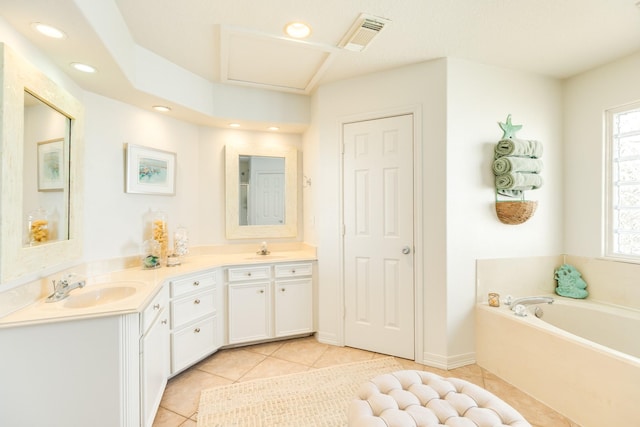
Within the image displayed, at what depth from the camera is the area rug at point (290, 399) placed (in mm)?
1816

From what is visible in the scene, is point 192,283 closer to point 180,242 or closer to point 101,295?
point 180,242

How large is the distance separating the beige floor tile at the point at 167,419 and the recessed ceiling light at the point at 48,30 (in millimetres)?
2284

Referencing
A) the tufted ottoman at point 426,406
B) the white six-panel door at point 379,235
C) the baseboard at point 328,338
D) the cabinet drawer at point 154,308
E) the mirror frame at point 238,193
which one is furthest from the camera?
the mirror frame at point 238,193

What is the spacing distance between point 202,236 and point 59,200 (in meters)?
1.39

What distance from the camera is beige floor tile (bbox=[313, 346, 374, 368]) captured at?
2512 millimetres

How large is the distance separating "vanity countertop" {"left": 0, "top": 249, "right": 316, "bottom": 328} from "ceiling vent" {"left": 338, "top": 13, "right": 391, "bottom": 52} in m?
1.90

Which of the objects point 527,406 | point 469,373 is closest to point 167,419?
point 469,373

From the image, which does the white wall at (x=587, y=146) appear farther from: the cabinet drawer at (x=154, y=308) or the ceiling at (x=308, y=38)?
the cabinet drawer at (x=154, y=308)

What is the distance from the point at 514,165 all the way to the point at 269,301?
98.2 inches

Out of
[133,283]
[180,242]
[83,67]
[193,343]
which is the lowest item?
[193,343]

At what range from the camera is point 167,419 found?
1.85m

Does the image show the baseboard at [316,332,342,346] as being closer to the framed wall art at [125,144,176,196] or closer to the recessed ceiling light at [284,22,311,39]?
the framed wall art at [125,144,176,196]

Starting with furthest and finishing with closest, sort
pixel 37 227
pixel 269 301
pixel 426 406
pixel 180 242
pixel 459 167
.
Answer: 1. pixel 269 301
2. pixel 180 242
3. pixel 459 167
4. pixel 37 227
5. pixel 426 406

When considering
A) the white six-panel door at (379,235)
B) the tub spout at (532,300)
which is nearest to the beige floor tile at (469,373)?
the white six-panel door at (379,235)
